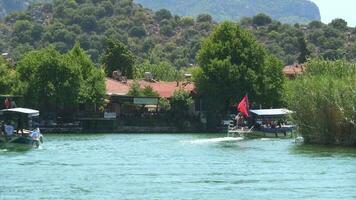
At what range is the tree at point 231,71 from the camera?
392ft

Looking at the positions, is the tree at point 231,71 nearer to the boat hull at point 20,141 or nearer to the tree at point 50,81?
the tree at point 50,81

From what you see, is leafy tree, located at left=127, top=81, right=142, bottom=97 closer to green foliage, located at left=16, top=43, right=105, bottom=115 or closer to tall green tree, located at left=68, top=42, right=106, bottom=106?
tall green tree, located at left=68, top=42, right=106, bottom=106

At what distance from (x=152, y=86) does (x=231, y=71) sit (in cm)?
1735

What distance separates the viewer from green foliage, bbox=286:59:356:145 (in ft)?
245

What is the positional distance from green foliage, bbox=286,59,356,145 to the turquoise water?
2.07 m

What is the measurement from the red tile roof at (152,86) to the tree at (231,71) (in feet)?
23.8

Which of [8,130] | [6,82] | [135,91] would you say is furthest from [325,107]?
[135,91]

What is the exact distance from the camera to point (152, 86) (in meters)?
133

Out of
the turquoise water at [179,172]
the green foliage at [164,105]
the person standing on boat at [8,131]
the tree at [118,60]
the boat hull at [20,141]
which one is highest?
the tree at [118,60]

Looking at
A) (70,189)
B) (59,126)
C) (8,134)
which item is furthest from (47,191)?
(59,126)

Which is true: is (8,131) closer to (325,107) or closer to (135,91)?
(325,107)

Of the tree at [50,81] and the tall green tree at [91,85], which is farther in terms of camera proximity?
the tall green tree at [91,85]

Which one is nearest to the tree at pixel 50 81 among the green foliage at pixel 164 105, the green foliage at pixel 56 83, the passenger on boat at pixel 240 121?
the green foliage at pixel 56 83

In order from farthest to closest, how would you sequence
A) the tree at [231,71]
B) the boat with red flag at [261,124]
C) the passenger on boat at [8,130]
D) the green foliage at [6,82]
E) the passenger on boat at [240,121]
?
the tree at [231,71] → the green foliage at [6,82] → the passenger on boat at [240,121] → the boat with red flag at [261,124] → the passenger on boat at [8,130]
